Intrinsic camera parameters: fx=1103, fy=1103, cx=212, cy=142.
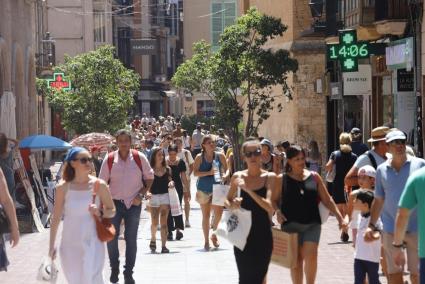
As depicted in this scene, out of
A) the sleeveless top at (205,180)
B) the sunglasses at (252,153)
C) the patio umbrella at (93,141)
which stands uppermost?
the sunglasses at (252,153)

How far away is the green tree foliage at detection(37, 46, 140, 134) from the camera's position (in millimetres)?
39156

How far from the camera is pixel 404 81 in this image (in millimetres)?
24203

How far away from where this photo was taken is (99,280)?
9.71 metres

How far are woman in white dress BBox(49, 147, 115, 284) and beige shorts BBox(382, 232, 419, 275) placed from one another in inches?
101

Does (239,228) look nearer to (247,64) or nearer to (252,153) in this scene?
(252,153)

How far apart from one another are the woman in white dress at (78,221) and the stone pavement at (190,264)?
3.25 meters

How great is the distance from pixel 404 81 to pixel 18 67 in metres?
15.1

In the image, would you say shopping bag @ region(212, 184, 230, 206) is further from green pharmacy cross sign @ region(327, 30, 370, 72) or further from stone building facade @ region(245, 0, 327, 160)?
stone building facade @ region(245, 0, 327, 160)

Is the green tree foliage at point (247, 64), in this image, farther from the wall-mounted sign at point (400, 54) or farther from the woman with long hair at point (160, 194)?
the woman with long hair at point (160, 194)

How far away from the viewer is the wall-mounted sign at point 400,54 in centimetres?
2277

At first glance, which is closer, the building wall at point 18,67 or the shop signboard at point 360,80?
the shop signboard at point 360,80

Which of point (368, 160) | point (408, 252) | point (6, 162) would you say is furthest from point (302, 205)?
point (6, 162)

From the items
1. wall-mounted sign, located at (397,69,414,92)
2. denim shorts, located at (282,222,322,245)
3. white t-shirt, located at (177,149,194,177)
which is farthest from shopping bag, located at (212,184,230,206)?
wall-mounted sign, located at (397,69,414,92)

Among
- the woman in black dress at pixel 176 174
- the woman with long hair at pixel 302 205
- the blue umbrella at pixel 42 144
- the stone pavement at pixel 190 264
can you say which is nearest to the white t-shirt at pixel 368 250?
the woman with long hair at pixel 302 205
